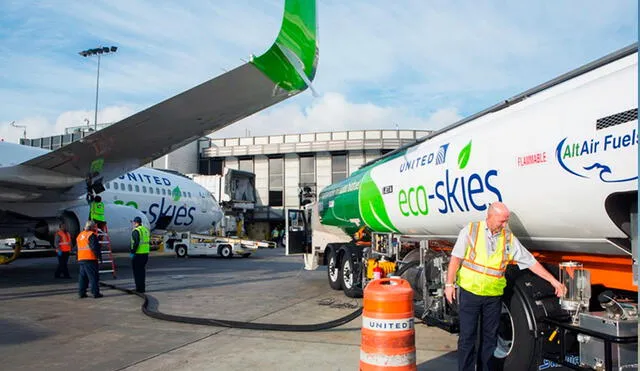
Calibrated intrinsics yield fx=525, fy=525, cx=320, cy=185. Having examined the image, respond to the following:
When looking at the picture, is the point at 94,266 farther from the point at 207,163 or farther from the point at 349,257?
the point at 207,163

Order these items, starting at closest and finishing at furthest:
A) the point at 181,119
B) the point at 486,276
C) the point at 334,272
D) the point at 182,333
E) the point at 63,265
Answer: the point at 486,276 < the point at 182,333 < the point at 181,119 < the point at 334,272 < the point at 63,265

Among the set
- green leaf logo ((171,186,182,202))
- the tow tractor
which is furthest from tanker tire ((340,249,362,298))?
the tow tractor

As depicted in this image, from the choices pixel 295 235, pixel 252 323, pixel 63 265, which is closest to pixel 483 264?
pixel 252 323

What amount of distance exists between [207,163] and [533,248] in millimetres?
42790

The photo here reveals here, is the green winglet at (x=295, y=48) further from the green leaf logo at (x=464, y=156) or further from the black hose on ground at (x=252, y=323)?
the black hose on ground at (x=252, y=323)

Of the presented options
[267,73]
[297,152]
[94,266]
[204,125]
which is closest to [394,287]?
[267,73]

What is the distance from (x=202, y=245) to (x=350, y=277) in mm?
14716

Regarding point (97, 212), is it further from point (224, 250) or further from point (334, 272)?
point (224, 250)

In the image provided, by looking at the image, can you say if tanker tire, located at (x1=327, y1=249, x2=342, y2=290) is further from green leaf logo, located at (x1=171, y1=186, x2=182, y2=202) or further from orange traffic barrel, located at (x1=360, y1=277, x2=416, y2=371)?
green leaf logo, located at (x1=171, y1=186, x2=182, y2=202)

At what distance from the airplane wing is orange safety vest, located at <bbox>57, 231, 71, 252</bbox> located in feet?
3.51

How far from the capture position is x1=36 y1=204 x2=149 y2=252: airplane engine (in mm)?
14227

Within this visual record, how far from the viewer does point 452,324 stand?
624 cm

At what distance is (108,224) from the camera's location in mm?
14414

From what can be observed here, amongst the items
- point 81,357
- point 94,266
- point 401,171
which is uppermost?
point 401,171
